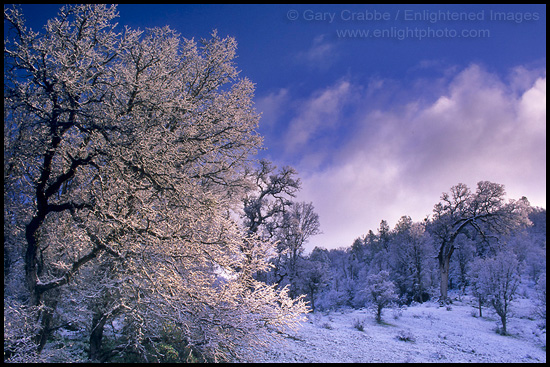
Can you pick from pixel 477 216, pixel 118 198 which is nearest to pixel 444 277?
pixel 477 216

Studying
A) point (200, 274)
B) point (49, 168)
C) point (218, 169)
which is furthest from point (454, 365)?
point (49, 168)

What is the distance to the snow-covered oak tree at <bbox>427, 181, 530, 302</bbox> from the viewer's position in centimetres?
2205

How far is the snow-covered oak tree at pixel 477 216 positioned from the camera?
72.3 feet

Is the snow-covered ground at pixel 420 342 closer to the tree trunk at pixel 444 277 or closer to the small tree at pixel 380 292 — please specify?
the small tree at pixel 380 292

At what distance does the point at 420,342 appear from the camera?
12734mm

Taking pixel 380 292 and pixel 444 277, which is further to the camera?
pixel 444 277

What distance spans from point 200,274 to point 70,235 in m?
3.52

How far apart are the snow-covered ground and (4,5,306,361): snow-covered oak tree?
2290 millimetres

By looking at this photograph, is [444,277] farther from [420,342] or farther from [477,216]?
[420,342]

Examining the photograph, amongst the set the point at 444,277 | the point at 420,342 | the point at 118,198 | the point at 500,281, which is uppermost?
the point at 118,198

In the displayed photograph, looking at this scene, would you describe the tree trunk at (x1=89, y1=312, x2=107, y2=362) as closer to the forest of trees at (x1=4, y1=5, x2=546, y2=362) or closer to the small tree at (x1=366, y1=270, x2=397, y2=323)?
the forest of trees at (x1=4, y1=5, x2=546, y2=362)

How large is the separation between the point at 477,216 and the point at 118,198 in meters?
29.2

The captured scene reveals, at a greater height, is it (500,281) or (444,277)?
(500,281)

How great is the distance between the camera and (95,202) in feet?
19.1
